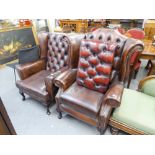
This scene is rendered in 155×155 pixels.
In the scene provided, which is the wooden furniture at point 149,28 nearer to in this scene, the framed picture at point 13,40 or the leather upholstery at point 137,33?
the leather upholstery at point 137,33

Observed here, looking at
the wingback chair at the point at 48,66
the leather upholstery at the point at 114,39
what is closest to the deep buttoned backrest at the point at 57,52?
the wingback chair at the point at 48,66

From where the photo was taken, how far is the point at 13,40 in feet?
11.2

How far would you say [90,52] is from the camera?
64.8 inches

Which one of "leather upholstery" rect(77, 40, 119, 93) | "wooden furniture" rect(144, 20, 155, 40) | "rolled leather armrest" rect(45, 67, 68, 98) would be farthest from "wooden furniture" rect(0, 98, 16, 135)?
"wooden furniture" rect(144, 20, 155, 40)

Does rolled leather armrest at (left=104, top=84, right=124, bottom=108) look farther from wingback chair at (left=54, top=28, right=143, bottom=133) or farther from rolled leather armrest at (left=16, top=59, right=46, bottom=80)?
rolled leather armrest at (left=16, top=59, right=46, bottom=80)

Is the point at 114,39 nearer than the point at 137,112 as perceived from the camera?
No

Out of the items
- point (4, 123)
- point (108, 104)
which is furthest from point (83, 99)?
point (4, 123)

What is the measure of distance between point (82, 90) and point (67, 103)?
27 centimetres

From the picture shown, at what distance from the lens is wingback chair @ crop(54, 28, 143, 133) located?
4.74ft

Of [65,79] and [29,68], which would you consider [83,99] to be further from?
[29,68]

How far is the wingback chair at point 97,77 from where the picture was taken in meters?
1.44

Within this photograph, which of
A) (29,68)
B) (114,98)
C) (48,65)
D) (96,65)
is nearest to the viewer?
(114,98)

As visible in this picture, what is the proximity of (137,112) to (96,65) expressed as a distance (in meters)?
0.72
